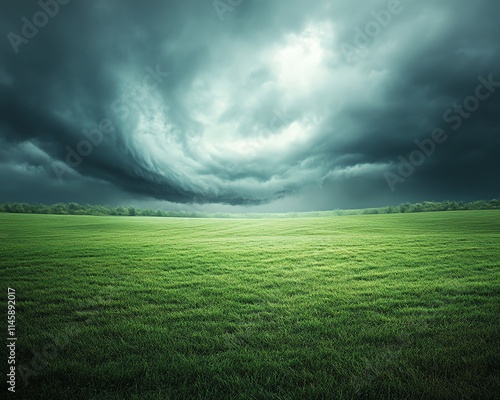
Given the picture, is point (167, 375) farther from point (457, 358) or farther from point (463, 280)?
point (463, 280)

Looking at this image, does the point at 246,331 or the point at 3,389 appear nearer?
the point at 3,389

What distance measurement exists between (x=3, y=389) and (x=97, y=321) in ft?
7.53

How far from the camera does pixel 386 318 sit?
595cm

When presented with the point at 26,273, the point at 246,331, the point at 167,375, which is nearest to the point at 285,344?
the point at 246,331

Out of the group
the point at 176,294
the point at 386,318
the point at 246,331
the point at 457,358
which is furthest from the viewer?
the point at 176,294

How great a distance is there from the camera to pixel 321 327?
5504 mm

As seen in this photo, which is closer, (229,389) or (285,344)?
(229,389)

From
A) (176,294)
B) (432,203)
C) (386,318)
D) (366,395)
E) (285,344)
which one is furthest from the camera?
(432,203)

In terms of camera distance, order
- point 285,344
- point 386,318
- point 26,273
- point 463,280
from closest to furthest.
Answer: point 285,344, point 386,318, point 463,280, point 26,273

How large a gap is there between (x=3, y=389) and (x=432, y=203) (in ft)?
Answer: 328

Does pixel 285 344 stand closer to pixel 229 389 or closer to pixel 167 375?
pixel 229 389

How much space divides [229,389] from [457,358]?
3.88 m

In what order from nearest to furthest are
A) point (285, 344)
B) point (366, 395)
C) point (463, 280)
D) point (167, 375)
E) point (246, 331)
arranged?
point (366, 395) → point (167, 375) → point (285, 344) → point (246, 331) → point (463, 280)

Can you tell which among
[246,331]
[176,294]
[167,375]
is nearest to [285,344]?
[246,331]
